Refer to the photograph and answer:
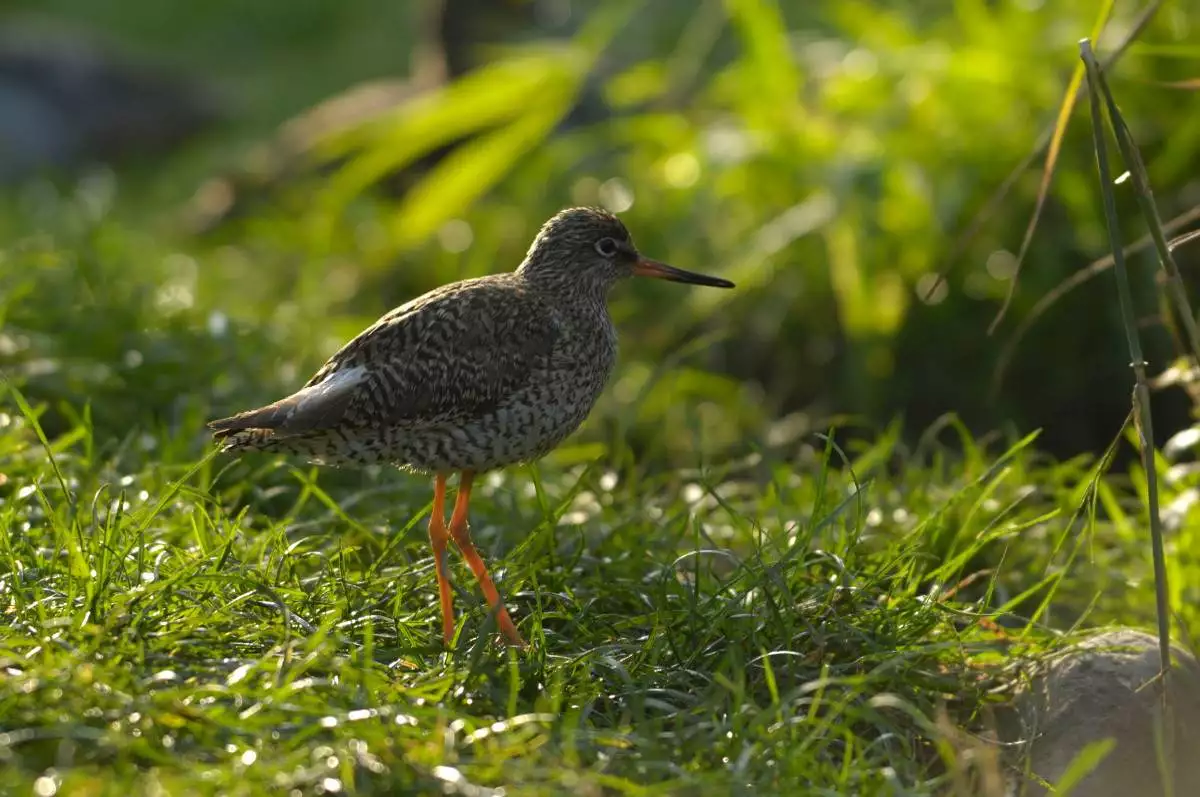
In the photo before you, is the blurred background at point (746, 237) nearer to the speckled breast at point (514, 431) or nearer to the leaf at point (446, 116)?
the leaf at point (446, 116)

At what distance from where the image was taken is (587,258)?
14.8ft

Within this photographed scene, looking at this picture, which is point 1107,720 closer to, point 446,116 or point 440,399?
point 440,399

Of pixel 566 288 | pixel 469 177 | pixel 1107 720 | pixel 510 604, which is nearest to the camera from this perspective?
pixel 1107 720

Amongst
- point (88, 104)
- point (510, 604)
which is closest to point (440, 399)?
point (510, 604)

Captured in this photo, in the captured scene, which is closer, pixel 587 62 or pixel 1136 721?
pixel 1136 721

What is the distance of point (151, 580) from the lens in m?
3.68

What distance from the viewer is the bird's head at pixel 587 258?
4453mm

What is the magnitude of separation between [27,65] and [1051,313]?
A: 34.6ft

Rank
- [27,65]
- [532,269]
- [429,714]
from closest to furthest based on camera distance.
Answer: [429,714] < [532,269] < [27,65]

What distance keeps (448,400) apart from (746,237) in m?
3.41

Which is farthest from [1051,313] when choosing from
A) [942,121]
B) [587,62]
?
[587,62]

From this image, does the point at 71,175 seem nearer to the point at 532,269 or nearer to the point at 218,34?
the point at 218,34

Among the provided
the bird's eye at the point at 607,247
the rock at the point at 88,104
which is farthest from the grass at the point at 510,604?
the rock at the point at 88,104

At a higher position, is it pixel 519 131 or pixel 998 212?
pixel 519 131
